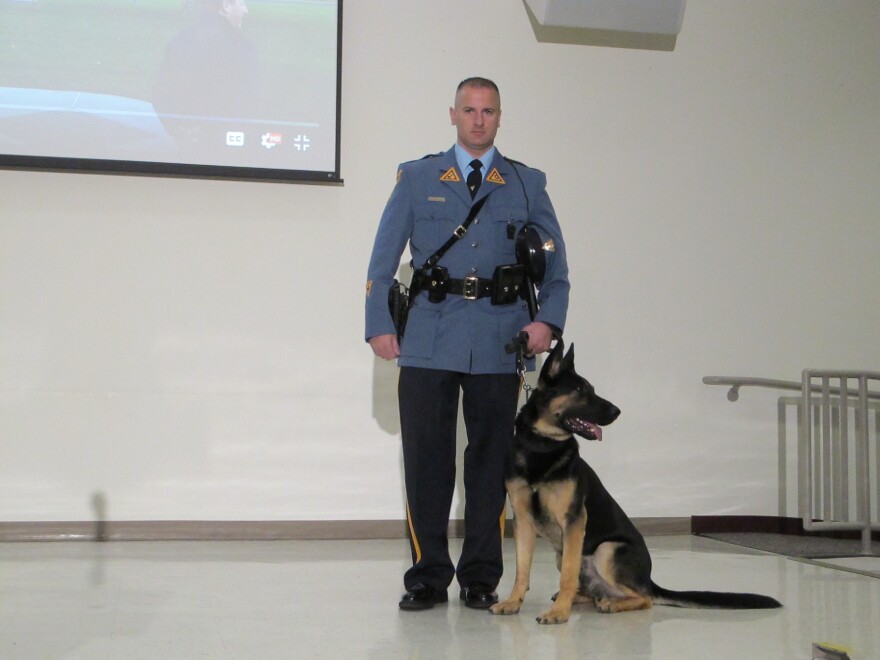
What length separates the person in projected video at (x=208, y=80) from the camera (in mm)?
4500

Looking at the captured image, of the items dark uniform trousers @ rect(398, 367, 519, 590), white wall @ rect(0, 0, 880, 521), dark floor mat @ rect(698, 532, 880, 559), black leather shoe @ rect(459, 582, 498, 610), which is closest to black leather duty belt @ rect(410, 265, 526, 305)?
dark uniform trousers @ rect(398, 367, 519, 590)

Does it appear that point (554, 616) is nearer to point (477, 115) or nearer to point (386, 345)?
point (386, 345)

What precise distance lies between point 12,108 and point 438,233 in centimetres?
239

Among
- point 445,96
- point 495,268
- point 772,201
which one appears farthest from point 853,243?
point 495,268

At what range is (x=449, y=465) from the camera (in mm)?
3016

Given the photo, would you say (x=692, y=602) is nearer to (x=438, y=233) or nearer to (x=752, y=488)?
(x=438, y=233)

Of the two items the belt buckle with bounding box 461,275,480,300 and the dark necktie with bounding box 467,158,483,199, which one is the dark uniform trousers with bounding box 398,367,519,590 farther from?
the dark necktie with bounding box 467,158,483,199

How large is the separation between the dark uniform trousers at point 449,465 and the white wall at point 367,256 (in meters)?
1.70

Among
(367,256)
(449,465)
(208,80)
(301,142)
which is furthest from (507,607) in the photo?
(208,80)

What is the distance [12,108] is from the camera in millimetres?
4359

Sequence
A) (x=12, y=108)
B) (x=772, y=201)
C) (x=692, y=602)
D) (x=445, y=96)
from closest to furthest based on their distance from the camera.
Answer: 1. (x=692, y=602)
2. (x=12, y=108)
3. (x=445, y=96)
4. (x=772, y=201)

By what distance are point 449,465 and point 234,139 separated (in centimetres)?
221

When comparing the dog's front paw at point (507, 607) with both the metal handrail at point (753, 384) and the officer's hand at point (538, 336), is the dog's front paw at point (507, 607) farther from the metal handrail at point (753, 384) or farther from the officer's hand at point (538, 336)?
the metal handrail at point (753, 384)

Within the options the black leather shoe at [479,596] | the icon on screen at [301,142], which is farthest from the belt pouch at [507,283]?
the icon on screen at [301,142]
